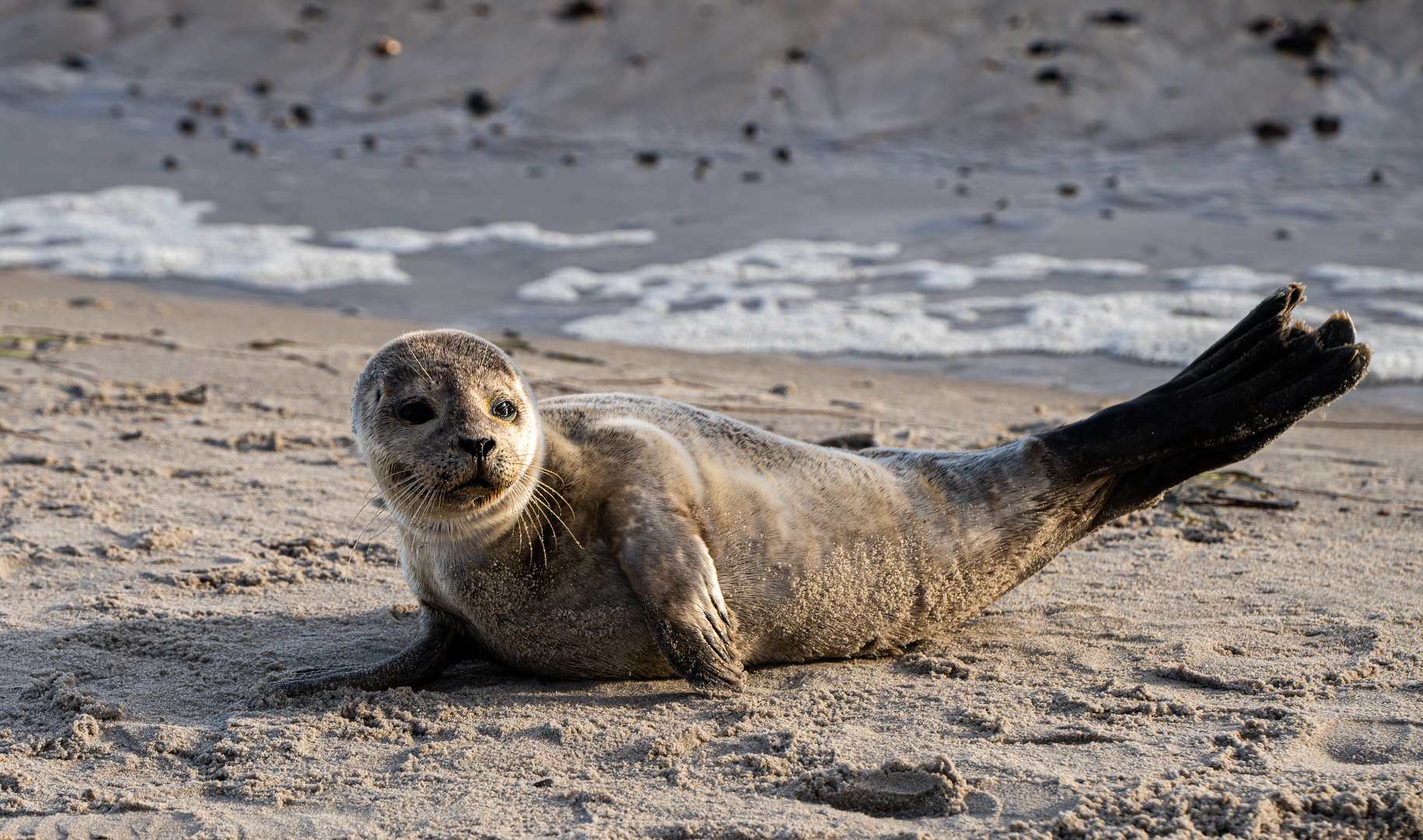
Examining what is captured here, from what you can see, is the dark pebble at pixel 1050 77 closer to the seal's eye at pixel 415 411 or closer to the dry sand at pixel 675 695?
the dry sand at pixel 675 695

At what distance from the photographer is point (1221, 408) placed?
3504 millimetres

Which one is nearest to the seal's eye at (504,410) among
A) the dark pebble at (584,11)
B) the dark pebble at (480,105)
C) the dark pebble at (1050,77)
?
the dark pebble at (1050,77)

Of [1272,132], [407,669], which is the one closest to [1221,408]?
[407,669]

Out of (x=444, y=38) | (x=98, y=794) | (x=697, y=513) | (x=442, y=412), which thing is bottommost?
(x=98, y=794)

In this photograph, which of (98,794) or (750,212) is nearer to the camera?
(98,794)

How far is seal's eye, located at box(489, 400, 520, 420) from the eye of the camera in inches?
127

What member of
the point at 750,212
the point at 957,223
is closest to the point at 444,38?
the point at 750,212

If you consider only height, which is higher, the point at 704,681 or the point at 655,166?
the point at 655,166

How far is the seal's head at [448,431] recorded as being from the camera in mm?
3092

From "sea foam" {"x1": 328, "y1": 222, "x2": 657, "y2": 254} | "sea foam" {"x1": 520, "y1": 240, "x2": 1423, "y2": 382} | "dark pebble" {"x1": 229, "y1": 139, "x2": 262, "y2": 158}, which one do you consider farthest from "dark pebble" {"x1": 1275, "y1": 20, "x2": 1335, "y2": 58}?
"dark pebble" {"x1": 229, "y1": 139, "x2": 262, "y2": 158}

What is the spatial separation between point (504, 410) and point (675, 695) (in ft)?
2.67

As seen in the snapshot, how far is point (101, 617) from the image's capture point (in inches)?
146

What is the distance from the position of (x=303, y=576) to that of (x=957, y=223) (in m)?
7.87

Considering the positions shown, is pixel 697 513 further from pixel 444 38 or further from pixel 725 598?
pixel 444 38
